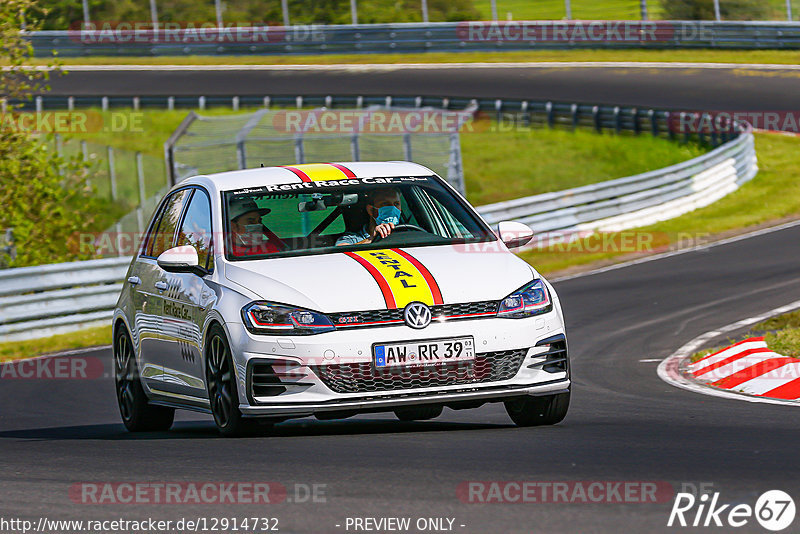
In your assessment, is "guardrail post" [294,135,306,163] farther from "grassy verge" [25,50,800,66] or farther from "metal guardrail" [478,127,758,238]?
"grassy verge" [25,50,800,66]

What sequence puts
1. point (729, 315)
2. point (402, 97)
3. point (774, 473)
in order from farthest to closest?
point (402, 97), point (729, 315), point (774, 473)

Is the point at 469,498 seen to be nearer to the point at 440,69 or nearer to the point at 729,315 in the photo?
the point at 729,315

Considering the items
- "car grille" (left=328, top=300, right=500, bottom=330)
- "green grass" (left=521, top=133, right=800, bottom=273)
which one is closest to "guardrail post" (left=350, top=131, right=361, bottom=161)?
"green grass" (left=521, top=133, right=800, bottom=273)

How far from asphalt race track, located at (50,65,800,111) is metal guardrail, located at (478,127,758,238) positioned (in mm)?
9104

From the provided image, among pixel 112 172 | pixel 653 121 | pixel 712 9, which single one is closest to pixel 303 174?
pixel 112 172

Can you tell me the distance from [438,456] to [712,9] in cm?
4302

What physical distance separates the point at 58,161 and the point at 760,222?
11612 mm

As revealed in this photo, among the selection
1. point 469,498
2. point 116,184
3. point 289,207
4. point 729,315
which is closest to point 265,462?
point 469,498

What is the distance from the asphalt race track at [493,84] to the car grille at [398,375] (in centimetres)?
2852

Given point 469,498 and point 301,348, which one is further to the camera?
point 301,348

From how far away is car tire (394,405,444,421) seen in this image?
9414 millimetres

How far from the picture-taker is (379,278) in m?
7.58

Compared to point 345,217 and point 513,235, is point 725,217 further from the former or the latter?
point 345,217

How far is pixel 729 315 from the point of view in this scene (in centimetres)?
1479
